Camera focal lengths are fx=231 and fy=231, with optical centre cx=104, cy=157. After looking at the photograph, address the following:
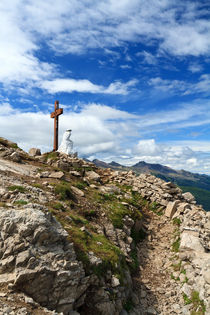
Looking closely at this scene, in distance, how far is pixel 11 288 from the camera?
872 centimetres

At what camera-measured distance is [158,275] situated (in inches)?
657

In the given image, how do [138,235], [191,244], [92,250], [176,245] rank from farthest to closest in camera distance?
A: [138,235] → [176,245] → [191,244] → [92,250]

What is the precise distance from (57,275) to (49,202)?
21.1ft

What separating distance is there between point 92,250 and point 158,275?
6.78 metres

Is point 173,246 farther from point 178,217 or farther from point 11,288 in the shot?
point 11,288

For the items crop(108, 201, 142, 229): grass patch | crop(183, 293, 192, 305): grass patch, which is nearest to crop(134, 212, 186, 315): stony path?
crop(183, 293, 192, 305): grass patch

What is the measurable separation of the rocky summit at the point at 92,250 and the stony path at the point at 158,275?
66 millimetres

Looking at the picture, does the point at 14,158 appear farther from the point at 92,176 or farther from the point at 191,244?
the point at 191,244

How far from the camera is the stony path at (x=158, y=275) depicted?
13.6 m

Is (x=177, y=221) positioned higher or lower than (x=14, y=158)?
lower

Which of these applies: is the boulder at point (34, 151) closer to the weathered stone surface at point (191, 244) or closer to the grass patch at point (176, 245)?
the grass patch at point (176, 245)

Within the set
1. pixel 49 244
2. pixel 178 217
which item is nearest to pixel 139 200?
pixel 178 217

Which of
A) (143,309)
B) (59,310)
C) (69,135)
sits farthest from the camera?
(69,135)

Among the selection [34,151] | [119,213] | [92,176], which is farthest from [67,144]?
[119,213]
